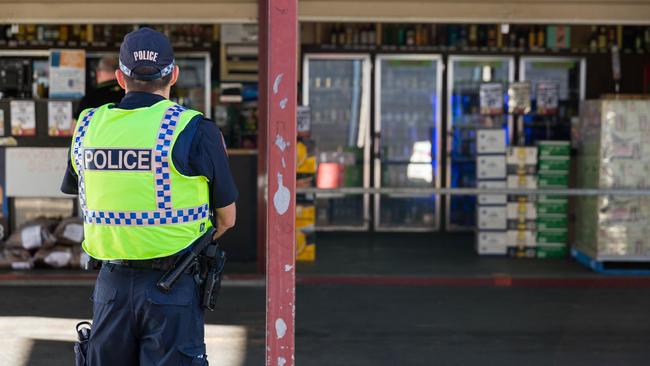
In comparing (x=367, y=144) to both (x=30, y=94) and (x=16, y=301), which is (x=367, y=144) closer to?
(x=30, y=94)

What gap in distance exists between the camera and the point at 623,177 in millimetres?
9883

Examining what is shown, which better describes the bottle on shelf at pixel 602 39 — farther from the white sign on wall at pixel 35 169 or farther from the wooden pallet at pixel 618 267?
the white sign on wall at pixel 35 169

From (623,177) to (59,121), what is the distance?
6119mm

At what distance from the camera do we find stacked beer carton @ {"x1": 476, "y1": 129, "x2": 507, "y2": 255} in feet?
35.9

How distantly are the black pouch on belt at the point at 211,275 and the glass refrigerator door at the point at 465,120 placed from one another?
9.35m

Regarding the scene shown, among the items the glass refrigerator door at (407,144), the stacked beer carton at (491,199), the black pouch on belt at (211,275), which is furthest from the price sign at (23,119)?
the black pouch on belt at (211,275)

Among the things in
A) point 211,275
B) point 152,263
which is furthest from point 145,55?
point 211,275

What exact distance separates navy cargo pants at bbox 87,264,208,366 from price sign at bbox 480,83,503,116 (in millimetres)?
8827

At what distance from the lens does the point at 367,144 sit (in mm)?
13070

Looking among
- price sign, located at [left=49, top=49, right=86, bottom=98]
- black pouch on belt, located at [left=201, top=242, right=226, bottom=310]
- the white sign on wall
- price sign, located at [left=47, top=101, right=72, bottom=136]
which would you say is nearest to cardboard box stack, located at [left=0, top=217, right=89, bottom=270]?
the white sign on wall

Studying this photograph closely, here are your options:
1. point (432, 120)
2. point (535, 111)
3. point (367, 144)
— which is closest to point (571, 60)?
point (535, 111)

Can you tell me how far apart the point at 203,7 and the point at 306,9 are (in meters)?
1.08

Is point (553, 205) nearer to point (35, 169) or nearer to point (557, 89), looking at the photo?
point (557, 89)

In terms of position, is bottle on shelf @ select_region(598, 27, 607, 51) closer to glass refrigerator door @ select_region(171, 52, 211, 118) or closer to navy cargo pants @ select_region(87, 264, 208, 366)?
glass refrigerator door @ select_region(171, 52, 211, 118)
